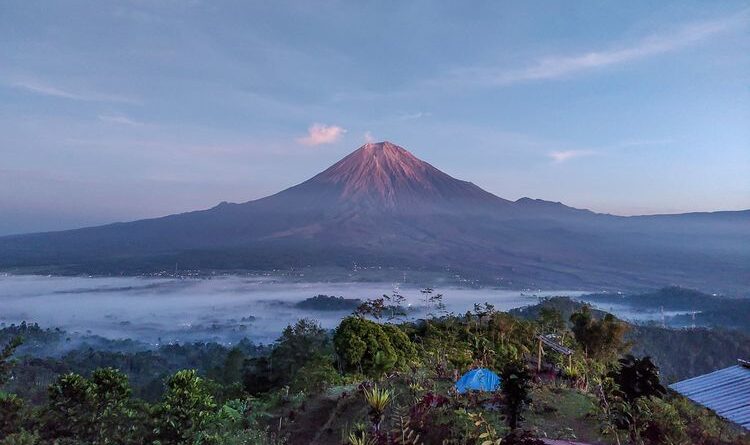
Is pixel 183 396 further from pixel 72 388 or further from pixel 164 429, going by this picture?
pixel 72 388

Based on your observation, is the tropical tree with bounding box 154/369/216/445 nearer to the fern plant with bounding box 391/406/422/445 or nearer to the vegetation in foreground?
the vegetation in foreground

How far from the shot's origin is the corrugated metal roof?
7898 mm

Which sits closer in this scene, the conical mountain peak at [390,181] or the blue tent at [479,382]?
the blue tent at [479,382]

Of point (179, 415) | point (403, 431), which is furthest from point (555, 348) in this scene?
point (403, 431)

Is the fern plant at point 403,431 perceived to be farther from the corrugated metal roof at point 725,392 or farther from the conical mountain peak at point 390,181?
the conical mountain peak at point 390,181

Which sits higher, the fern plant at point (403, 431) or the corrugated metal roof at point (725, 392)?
the fern plant at point (403, 431)

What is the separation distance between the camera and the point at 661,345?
139 feet

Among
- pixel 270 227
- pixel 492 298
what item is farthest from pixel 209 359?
pixel 270 227

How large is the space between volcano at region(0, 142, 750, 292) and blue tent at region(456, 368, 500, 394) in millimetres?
89955

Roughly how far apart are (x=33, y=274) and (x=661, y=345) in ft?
390

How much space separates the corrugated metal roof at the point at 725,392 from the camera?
311 inches

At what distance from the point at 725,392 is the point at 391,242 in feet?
343

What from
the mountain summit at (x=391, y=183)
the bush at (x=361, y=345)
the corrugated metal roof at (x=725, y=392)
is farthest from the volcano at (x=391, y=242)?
the corrugated metal roof at (x=725, y=392)

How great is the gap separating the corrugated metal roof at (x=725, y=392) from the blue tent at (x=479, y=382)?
325cm
